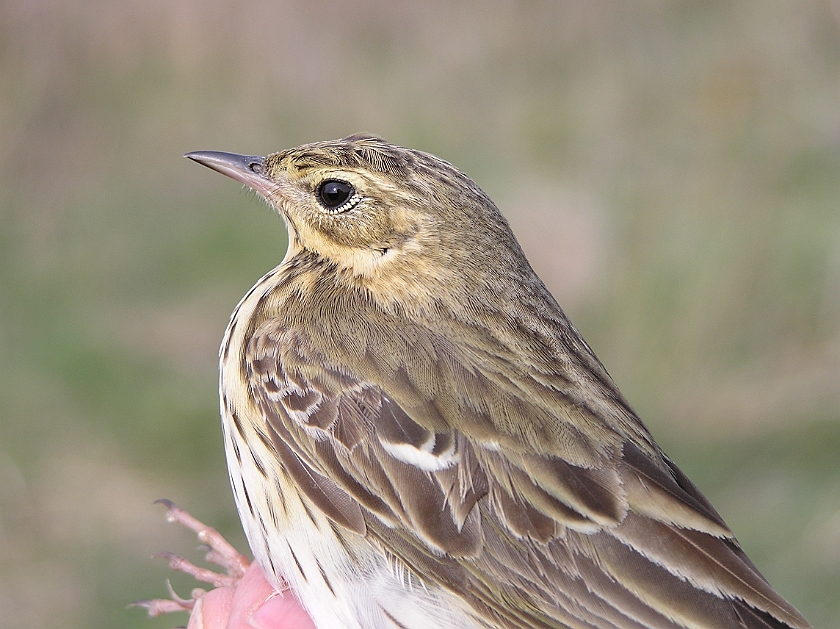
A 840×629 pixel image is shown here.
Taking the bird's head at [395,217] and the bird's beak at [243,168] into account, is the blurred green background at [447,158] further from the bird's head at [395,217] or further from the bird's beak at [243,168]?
the bird's beak at [243,168]

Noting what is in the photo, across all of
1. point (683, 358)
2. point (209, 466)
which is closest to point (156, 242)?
point (209, 466)

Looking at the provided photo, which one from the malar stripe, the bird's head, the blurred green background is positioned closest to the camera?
the malar stripe

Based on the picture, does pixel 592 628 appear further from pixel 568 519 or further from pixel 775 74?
pixel 775 74

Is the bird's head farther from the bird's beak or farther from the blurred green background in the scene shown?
the blurred green background

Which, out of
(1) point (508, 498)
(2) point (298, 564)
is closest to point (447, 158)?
(2) point (298, 564)

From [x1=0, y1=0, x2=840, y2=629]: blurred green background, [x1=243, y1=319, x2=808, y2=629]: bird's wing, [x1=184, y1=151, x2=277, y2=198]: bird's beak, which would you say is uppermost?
[x1=0, y1=0, x2=840, y2=629]: blurred green background

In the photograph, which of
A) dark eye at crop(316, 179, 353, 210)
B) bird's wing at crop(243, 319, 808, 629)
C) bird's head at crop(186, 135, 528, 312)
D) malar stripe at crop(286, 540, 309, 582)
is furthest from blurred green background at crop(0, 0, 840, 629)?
dark eye at crop(316, 179, 353, 210)

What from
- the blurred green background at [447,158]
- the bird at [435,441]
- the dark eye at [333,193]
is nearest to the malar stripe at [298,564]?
the bird at [435,441]

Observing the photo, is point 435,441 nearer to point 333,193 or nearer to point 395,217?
point 395,217
